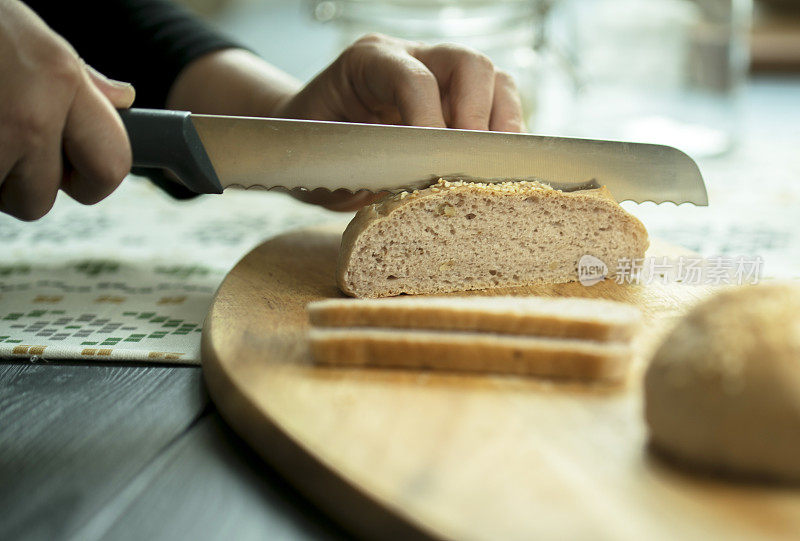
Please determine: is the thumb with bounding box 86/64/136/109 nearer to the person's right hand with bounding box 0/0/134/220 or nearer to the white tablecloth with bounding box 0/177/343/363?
the person's right hand with bounding box 0/0/134/220

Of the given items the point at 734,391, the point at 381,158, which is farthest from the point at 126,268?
the point at 734,391

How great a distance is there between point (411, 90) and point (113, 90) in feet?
2.91

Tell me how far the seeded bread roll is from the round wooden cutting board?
43cm

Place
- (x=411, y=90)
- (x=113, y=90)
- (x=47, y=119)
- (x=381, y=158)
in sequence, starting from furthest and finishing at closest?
(x=411, y=90) → (x=381, y=158) → (x=113, y=90) → (x=47, y=119)

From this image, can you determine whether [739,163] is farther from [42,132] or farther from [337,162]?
[42,132]

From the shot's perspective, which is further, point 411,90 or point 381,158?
point 411,90

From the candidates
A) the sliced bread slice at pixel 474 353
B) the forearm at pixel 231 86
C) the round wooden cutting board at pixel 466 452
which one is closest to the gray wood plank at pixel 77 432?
the round wooden cutting board at pixel 466 452

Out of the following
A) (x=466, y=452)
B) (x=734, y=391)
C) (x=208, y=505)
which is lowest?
(x=208, y=505)

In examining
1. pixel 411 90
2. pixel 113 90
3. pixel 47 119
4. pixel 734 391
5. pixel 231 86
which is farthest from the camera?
pixel 231 86

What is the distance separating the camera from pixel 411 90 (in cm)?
247

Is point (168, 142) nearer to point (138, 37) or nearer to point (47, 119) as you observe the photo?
point (47, 119)

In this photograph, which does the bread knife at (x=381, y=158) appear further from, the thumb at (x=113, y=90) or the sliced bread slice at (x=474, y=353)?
the sliced bread slice at (x=474, y=353)

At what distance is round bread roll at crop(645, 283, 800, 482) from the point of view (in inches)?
47.9

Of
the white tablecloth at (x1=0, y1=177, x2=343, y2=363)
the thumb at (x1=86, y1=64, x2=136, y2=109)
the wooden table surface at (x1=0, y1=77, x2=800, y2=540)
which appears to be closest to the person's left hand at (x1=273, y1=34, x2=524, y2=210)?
the white tablecloth at (x1=0, y1=177, x2=343, y2=363)
